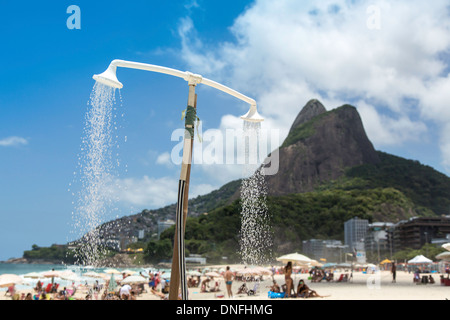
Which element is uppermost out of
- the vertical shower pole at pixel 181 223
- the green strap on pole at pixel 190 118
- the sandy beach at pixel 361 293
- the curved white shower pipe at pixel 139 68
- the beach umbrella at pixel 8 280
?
the curved white shower pipe at pixel 139 68

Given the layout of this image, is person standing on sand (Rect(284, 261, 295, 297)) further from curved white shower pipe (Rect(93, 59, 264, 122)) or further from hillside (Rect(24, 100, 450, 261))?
hillside (Rect(24, 100, 450, 261))

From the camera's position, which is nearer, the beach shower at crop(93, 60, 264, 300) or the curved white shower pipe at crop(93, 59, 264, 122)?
the beach shower at crop(93, 60, 264, 300)

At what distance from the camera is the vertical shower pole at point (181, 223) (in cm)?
520

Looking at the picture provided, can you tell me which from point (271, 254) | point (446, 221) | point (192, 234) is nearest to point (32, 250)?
point (192, 234)

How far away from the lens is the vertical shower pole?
5195mm

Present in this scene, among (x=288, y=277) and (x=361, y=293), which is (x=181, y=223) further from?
(x=361, y=293)

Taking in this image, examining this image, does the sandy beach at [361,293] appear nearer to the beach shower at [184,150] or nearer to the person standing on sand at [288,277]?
the person standing on sand at [288,277]

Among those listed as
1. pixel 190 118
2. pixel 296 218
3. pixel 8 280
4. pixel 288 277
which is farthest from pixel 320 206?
pixel 190 118

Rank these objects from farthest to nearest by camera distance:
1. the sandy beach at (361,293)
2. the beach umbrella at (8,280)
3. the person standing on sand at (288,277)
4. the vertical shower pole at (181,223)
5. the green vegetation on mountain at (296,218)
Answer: the green vegetation on mountain at (296,218), the sandy beach at (361,293), the beach umbrella at (8,280), the person standing on sand at (288,277), the vertical shower pole at (181,223)

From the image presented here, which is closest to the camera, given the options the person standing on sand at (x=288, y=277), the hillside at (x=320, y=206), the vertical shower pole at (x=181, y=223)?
the vertical shower pole at (x=181, y=223)

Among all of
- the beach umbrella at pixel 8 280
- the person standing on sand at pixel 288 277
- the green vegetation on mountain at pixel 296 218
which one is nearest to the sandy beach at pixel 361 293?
the person standing on sand at pixel 288 277

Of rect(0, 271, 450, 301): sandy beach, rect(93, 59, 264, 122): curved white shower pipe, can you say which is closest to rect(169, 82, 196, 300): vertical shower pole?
rect(93, 59, 264, 122): curved white shower pipe
